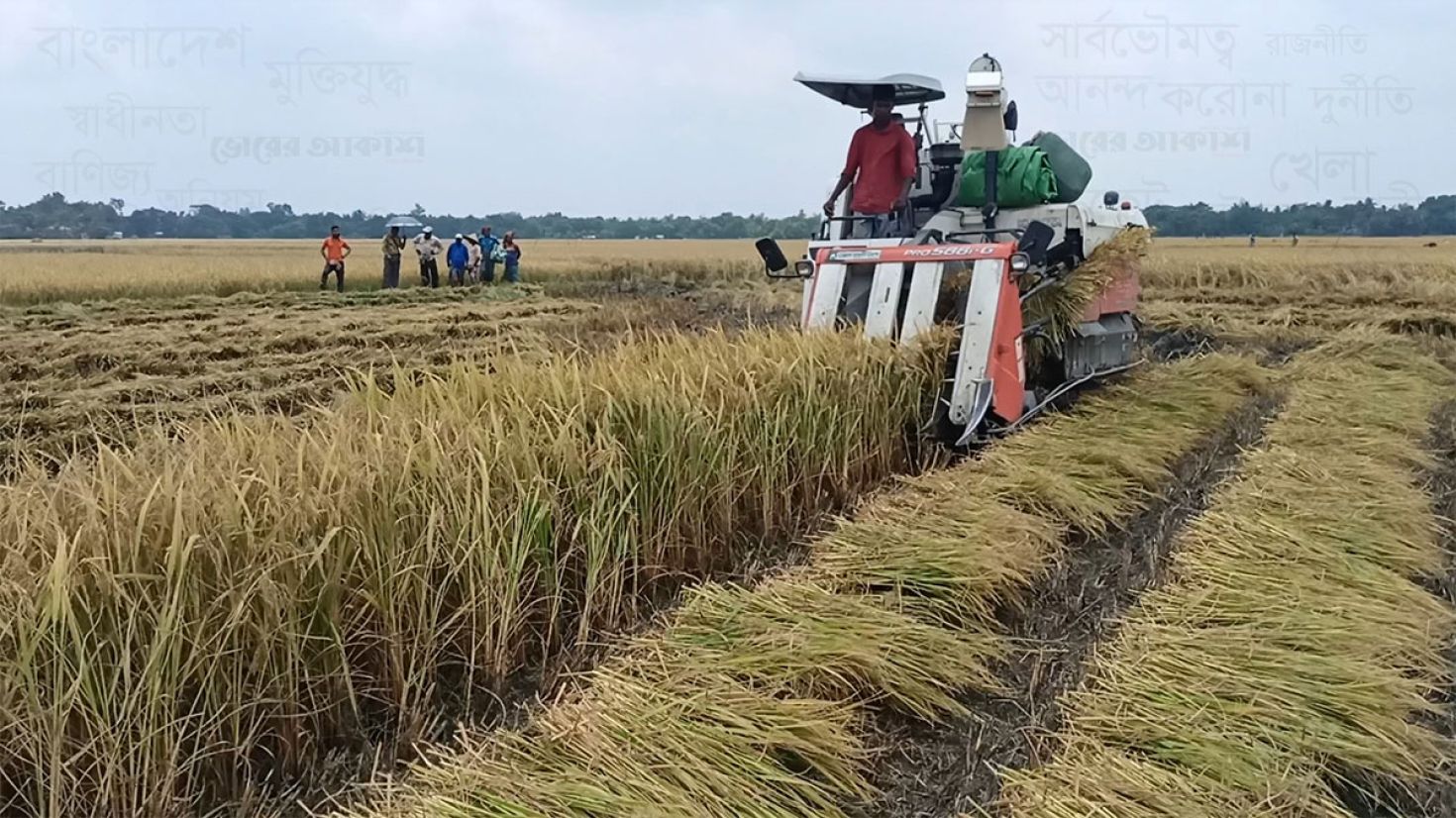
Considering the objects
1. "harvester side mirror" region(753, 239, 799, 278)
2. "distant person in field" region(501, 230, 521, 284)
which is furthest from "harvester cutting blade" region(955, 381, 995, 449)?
"distant person in field" region(501, 230, 521, 284)

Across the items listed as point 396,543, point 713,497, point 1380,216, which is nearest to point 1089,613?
point 713,497

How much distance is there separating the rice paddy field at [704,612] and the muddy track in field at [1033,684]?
0.5 inches

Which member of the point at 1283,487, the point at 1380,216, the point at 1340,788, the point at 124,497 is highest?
the point at 1380,216

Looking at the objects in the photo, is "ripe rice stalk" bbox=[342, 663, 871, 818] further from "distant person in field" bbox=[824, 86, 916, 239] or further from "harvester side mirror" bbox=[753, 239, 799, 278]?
"distant person in field" bbox=[824, 86, 916, 239]

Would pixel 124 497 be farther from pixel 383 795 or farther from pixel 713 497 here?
pixel 713 497

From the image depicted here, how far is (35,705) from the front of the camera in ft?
6.64

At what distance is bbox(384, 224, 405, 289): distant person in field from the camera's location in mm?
19672

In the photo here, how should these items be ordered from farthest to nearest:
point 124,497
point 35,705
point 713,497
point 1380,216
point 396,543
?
1. point 1380,216
2. point 713,497
3. point 396,543
4. point 124,497
5. point 35,705

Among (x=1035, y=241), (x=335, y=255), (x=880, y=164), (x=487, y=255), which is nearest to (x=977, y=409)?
(x=1035, y=241)

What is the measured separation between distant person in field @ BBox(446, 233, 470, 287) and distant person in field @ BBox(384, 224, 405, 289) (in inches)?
42.5

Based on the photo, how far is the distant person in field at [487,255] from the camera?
22.1 m

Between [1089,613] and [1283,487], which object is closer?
[1089,613]

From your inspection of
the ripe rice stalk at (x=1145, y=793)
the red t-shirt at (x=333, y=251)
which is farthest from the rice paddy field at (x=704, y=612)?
the red t-shirt at (x=333, y=251)

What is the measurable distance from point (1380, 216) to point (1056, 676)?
263ft
